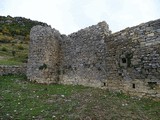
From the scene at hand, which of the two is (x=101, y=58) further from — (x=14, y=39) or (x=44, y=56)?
(x=14, y=39)

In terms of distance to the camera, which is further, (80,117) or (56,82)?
(56,82)

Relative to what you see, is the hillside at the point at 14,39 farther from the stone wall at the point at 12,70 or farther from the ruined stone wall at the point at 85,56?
the ruined stone wall at the point at 85,56

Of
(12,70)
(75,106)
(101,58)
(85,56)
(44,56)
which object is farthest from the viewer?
(12,70)

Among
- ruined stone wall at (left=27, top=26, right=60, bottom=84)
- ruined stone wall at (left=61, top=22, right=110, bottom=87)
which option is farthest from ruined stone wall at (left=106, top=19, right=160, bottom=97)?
ruined stone wall at (left=27, top=26, right=60, bottom=84)

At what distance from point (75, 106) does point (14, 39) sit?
36.5 m

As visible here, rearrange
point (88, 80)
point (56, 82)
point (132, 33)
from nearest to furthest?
1. point (132, 33)
2. point (88, 80)
3. point (56, 82)

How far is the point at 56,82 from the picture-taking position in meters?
19.8

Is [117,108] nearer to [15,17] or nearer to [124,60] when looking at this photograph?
[124,60]

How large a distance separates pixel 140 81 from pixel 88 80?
4.62m

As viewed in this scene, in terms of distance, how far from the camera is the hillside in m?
30.7

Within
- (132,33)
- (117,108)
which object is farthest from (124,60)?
(117,108)

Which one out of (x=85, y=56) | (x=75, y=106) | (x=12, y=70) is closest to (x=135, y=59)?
(x=75, y=106)

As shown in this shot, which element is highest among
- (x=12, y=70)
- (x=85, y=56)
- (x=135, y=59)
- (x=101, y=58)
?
(x=85, y=56)

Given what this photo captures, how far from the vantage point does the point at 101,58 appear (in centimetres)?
1593
